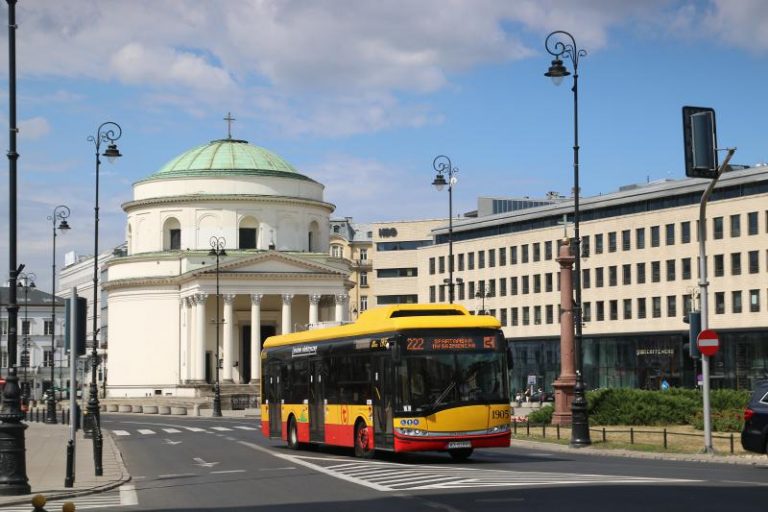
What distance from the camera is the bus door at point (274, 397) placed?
1508 inches

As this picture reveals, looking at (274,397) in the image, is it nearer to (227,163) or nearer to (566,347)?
(566,347)

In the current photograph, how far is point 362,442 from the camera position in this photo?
31.4 metres

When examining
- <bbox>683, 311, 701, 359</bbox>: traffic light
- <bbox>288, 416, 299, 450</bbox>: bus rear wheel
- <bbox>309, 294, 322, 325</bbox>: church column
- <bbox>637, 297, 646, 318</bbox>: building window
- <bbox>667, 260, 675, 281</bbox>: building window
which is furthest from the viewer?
<bbox>309, 294, 322, 325</bbox>: church column

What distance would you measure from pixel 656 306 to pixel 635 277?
321 cm

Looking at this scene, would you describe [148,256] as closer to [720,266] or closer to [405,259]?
[405,259]

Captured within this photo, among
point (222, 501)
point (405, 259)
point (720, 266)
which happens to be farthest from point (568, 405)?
point (405, 259)

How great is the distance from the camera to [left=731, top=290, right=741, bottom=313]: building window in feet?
304

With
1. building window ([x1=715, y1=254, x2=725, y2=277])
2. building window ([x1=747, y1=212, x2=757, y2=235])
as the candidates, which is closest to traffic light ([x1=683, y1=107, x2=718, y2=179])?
building window ([x1=747, y1=212, x2=757, y2=235])

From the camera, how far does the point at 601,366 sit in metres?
104

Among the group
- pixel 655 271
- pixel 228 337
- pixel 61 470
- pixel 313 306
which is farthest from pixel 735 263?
pixel 61 470

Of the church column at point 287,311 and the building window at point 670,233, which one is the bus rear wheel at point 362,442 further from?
the church column at point 287,311

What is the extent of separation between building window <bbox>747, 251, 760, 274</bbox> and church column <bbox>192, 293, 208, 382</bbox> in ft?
142

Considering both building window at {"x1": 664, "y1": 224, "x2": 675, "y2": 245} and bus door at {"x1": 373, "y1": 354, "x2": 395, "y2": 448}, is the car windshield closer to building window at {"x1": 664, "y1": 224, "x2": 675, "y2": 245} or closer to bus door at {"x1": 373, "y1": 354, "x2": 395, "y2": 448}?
bus door at {"x1": 373, "y1": 354, "x2": 395, "y2": 448}

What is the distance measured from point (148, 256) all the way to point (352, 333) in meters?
84.5
